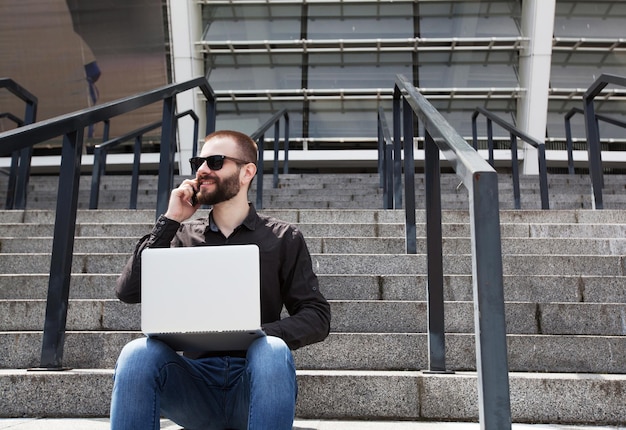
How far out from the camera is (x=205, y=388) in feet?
7.29

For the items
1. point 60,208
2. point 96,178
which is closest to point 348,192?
point 96,178

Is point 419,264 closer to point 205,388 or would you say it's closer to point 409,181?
point 409,181

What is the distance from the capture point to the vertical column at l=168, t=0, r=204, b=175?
41.9 ft

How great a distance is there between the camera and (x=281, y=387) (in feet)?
6.58

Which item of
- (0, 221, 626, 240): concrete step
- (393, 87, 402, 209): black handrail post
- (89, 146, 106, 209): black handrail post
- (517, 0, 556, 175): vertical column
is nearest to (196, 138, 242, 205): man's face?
(0, 221, 626, 240): concrete step

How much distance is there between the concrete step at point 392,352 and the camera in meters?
3.14

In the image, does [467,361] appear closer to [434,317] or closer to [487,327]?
[434,317]

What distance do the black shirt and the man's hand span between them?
1.3 inches

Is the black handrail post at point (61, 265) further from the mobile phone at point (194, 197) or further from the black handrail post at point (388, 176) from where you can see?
the black handrail post at point (388, 176)

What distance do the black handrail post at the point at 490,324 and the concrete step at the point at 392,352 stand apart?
4.67 feet

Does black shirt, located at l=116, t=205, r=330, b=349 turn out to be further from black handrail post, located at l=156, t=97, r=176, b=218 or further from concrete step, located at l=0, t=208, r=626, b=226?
concrete step, located at l=0, t=208, r=626, b=226

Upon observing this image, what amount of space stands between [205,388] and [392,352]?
1166 mm

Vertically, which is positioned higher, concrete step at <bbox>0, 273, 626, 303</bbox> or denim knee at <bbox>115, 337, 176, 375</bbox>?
concrete step at <bbox>0, 273, 626, 303</bbox>

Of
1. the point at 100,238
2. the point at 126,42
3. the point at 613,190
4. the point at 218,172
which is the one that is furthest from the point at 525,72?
the point at 218,172
